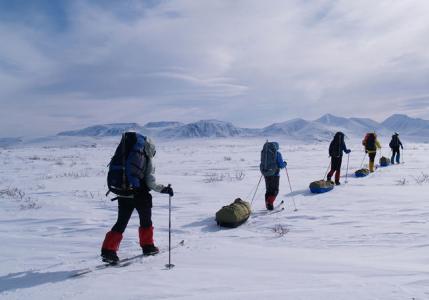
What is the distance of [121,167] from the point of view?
482cm

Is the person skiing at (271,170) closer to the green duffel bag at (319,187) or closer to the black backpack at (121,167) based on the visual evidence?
the green duffel bag at (319,187)

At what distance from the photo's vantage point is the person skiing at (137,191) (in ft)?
15.8

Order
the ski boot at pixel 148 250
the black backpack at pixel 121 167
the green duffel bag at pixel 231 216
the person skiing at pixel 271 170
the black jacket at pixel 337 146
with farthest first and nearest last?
the black jacket at pixel 337 146 < the person skiing at pixel 271 170 < the green duffel bag at pixel 231 216 < the ski boot at pixel 148 250 < the black backpack at pixel 121 167

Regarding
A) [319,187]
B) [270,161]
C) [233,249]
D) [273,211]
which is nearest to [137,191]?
[233,249]

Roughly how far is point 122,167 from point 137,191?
18.6 inches

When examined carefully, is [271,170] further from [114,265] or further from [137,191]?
[114,265]

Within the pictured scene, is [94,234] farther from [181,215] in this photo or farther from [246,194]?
[246,194]

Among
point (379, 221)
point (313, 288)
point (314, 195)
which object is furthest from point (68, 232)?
point (314, 195)

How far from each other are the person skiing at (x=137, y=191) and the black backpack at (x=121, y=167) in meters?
0.04

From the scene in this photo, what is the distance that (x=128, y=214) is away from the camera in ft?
16.7

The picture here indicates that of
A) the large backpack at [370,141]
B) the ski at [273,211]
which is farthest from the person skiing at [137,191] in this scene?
the large backpack at [370,141]

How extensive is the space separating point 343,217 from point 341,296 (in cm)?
456

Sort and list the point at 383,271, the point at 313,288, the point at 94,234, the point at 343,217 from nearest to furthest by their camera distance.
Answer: the point at 313,288 → the point at 383,271 → the point at 94,234 → the point at 343,217

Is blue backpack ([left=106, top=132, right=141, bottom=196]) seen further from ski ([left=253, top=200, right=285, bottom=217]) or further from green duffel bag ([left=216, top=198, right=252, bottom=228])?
ski ([left=253, top=200, right=285, bottom=217])
